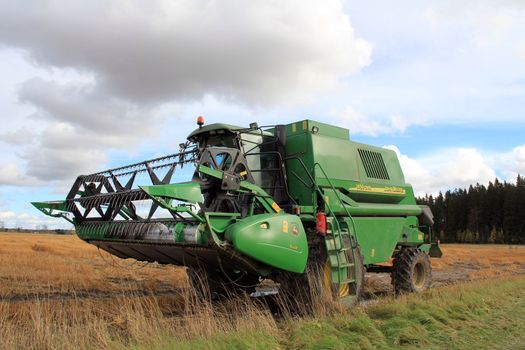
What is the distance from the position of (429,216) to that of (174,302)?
659 cm

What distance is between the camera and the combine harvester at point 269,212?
6887 millimetres

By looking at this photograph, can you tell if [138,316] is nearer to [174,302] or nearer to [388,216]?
[174,302]

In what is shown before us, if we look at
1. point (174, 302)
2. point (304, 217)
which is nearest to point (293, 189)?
point (304, 217)

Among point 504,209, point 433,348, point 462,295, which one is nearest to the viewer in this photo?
point 433,348

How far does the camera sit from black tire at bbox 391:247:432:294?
10.5 metres

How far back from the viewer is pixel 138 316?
226 inches

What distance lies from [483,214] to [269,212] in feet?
317

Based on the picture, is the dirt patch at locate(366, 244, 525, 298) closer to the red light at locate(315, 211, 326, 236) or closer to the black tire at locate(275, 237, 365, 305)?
the black tire at locate(275, 237, 365, 305)

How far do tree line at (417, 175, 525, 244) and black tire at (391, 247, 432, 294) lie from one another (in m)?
73.4

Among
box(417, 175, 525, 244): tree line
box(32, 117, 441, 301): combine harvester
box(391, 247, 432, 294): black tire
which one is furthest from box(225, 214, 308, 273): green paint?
box(417, 175, 525, 244): tree line

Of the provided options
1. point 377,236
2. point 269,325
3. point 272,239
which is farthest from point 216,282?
point 269,325

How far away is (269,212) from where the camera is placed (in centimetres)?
779

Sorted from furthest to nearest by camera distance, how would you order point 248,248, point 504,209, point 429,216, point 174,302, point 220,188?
point 504,209
point 429,216
point 174,302
point 220,188
point 248,248

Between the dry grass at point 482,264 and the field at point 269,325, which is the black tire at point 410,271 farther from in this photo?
the dry grass at point 482,264
